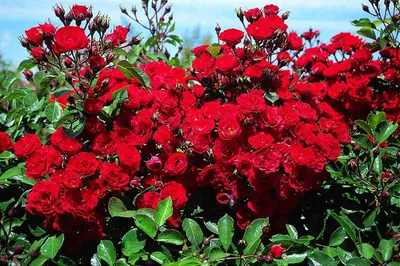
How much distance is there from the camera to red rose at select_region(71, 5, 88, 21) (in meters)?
1.96

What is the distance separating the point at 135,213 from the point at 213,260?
0.99 feet

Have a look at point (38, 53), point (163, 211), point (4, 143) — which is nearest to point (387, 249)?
point (163, 211)

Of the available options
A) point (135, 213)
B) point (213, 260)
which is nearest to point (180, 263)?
point (213, 260)

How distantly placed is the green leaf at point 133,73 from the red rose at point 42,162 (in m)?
0.39

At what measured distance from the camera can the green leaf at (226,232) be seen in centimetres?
168

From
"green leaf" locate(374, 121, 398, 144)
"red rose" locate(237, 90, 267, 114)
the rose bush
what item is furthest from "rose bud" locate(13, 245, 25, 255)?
"green leaf" locate(374, 121, 398, 144)

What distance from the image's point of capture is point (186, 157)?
1.89 meters

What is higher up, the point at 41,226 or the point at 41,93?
the point at 41,93

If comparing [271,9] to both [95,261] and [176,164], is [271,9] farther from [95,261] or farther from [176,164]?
[95,261]

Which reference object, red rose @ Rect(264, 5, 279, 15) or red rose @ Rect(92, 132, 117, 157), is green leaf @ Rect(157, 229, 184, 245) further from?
red rose @ Rect(264, 5, 279, 15)

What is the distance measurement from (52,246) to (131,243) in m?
0.28

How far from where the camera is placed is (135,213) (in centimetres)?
176

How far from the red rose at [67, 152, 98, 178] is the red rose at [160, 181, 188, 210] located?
249mm

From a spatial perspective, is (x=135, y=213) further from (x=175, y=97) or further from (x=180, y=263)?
(x=175, y=97)
